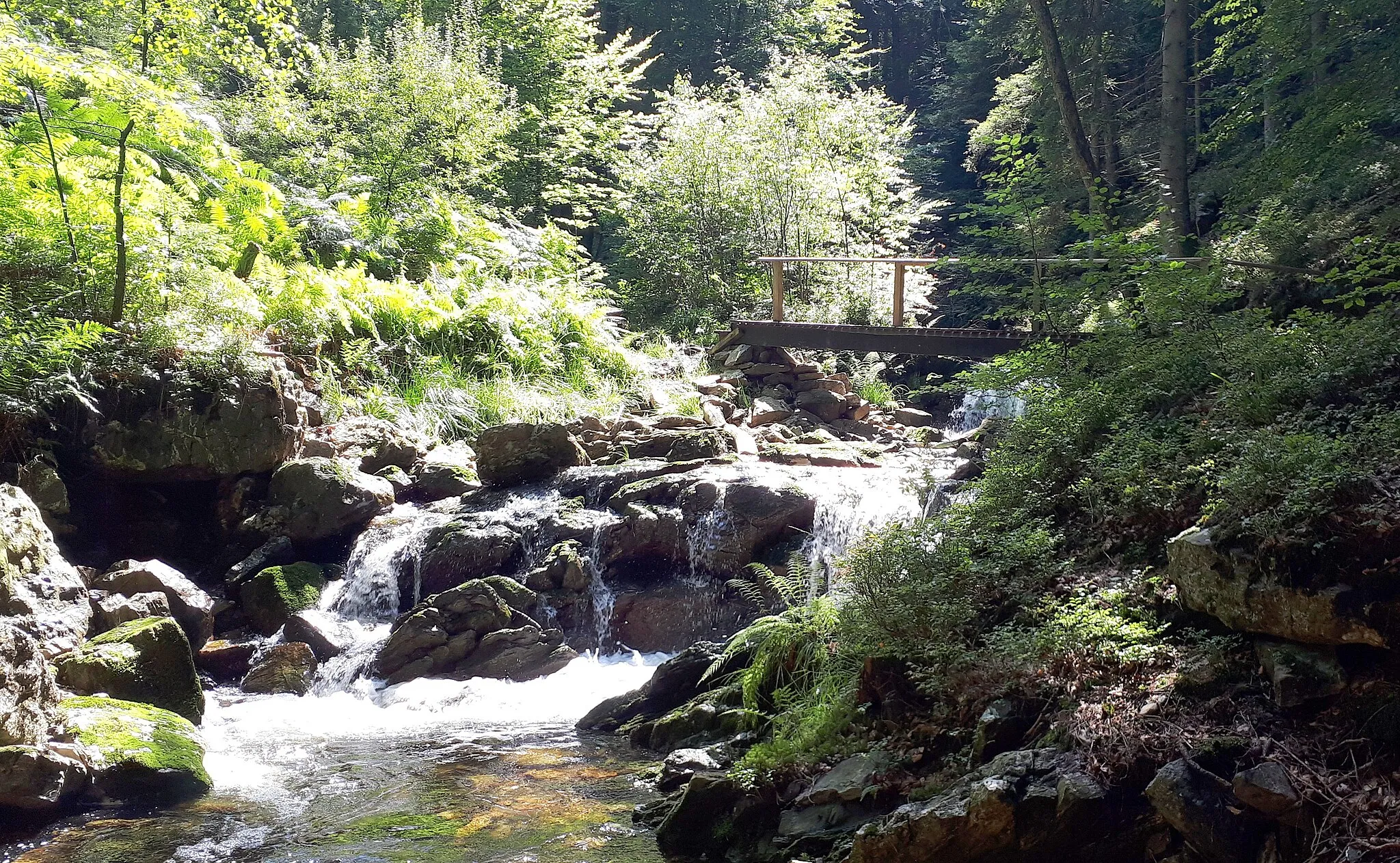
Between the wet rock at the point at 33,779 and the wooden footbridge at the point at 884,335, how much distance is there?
807 cm

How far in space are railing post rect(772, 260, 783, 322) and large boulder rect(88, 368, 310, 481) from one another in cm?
699

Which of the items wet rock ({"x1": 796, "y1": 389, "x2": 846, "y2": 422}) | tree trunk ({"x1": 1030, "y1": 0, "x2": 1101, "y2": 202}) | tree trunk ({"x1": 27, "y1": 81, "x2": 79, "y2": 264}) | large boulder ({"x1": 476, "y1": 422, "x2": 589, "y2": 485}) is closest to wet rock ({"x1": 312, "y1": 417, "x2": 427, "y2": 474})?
large boulder ({"x1": 476, "y1": 422, "x2": 589, "y2": 485})

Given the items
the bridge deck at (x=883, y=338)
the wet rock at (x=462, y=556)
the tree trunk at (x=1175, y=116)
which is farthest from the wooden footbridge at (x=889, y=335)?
the wet rock at (x=462, y=556)

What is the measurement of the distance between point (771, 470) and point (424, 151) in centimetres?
875

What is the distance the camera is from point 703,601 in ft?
27.7

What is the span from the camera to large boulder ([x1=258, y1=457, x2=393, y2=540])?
913cm

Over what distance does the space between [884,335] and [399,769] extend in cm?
856

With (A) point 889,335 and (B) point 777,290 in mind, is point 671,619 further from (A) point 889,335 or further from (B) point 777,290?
(B) point 777,290

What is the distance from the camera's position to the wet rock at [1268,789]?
3059mm

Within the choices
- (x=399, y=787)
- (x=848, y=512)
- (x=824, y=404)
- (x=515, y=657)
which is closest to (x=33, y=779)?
(x=399, y=787)

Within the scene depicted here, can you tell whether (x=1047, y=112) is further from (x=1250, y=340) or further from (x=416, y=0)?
(x=416, y=0)

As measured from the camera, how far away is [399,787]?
5.55 meters

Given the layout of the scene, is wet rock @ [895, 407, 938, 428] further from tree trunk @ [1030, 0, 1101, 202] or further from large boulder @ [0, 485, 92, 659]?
large boulder @ [0, 485, 92, 659]

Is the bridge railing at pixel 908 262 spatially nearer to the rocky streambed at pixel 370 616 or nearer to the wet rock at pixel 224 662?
the rocky streambed at pixel 370 616
